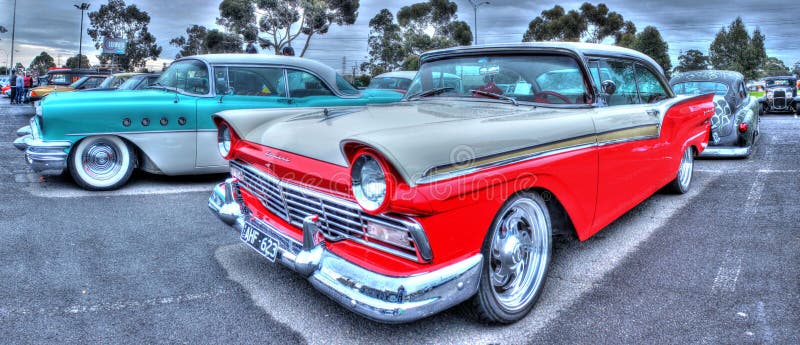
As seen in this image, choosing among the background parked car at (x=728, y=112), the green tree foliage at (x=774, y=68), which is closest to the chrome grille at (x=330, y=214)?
the background parked car at (x=728, y=112)

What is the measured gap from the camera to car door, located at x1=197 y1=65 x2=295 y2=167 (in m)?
5.87

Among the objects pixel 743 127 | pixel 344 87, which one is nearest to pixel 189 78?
pixel 344 87

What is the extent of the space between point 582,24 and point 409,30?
14096 mm

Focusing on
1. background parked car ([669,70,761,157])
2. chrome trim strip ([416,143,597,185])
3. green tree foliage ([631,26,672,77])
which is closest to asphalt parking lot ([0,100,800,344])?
chrome trim strip ([416,143,597,185])

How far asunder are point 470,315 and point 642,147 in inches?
76.9

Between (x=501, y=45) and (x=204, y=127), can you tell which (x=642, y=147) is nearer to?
(x=501, y=45)

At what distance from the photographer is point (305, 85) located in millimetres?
6578

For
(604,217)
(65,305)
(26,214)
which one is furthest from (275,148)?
(26,214)

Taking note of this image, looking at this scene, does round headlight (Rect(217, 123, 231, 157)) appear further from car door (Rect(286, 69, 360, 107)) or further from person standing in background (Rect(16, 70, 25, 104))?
person standing in background (Rect(16, 70, 25, 104))

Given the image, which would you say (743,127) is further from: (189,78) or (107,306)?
(107,306)

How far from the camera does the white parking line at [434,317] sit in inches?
102

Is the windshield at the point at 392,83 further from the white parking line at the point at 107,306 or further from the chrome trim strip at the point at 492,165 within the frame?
the white parking line at the point at 107,306

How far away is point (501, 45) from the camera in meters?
3.68

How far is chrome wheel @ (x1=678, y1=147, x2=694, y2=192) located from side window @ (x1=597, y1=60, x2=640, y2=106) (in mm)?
1597
